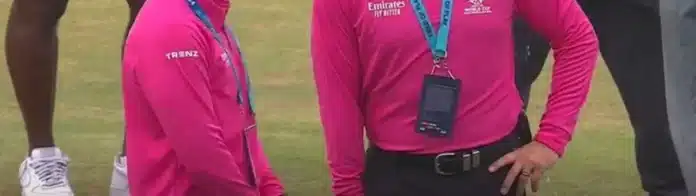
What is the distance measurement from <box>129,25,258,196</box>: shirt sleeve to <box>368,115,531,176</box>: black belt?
43 centimetres

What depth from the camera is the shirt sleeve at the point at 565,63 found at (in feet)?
9.18

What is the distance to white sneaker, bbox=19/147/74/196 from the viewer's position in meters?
3.89

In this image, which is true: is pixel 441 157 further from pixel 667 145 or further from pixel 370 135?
pixel 667 145

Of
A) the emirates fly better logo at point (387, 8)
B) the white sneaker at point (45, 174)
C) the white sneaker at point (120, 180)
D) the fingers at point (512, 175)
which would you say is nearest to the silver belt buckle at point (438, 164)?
the fingers at point (512, 175)

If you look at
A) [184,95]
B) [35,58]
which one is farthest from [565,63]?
[35,58]

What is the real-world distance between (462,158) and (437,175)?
70 mm

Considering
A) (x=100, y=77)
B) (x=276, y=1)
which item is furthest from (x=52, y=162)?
(x=276, y=1)

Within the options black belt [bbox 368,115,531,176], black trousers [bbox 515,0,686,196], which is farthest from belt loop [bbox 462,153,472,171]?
black trousers [bbox 515,0,686,196]

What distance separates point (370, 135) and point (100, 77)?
346cm

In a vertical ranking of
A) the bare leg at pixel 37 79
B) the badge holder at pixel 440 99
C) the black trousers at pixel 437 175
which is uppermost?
the badge holder at pixel 440 99

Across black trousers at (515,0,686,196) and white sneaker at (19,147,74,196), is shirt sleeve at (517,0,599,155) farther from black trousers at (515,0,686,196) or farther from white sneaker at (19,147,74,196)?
white sneaker at (19,147,74,196)

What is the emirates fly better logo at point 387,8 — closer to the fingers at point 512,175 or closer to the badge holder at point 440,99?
the badge holder at point 440,99

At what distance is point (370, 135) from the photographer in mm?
2932

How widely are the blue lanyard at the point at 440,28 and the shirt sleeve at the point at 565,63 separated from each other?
0.19 meters
